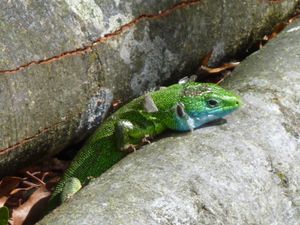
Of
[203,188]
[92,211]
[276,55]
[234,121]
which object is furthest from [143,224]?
[276,55]

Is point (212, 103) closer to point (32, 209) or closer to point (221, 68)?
point (32, 209)

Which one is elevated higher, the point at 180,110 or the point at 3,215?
the point at 3,215

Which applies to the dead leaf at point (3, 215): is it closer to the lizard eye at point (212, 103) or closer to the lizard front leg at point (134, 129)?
the lizard front leg at point (134, 129)

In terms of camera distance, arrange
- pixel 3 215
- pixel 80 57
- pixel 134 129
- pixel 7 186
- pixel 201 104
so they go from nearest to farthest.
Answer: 1. pixel 3 215
2. pixel 80 57
3. pixel 201 104
4. pixel 7 186
5. pixel 134 129

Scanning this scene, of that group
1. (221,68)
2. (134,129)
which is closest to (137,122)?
(134,129)

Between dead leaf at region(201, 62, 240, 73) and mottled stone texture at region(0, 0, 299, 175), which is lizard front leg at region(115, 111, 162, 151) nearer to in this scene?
mottled stone texture at region(0, 0, 299, 175)
